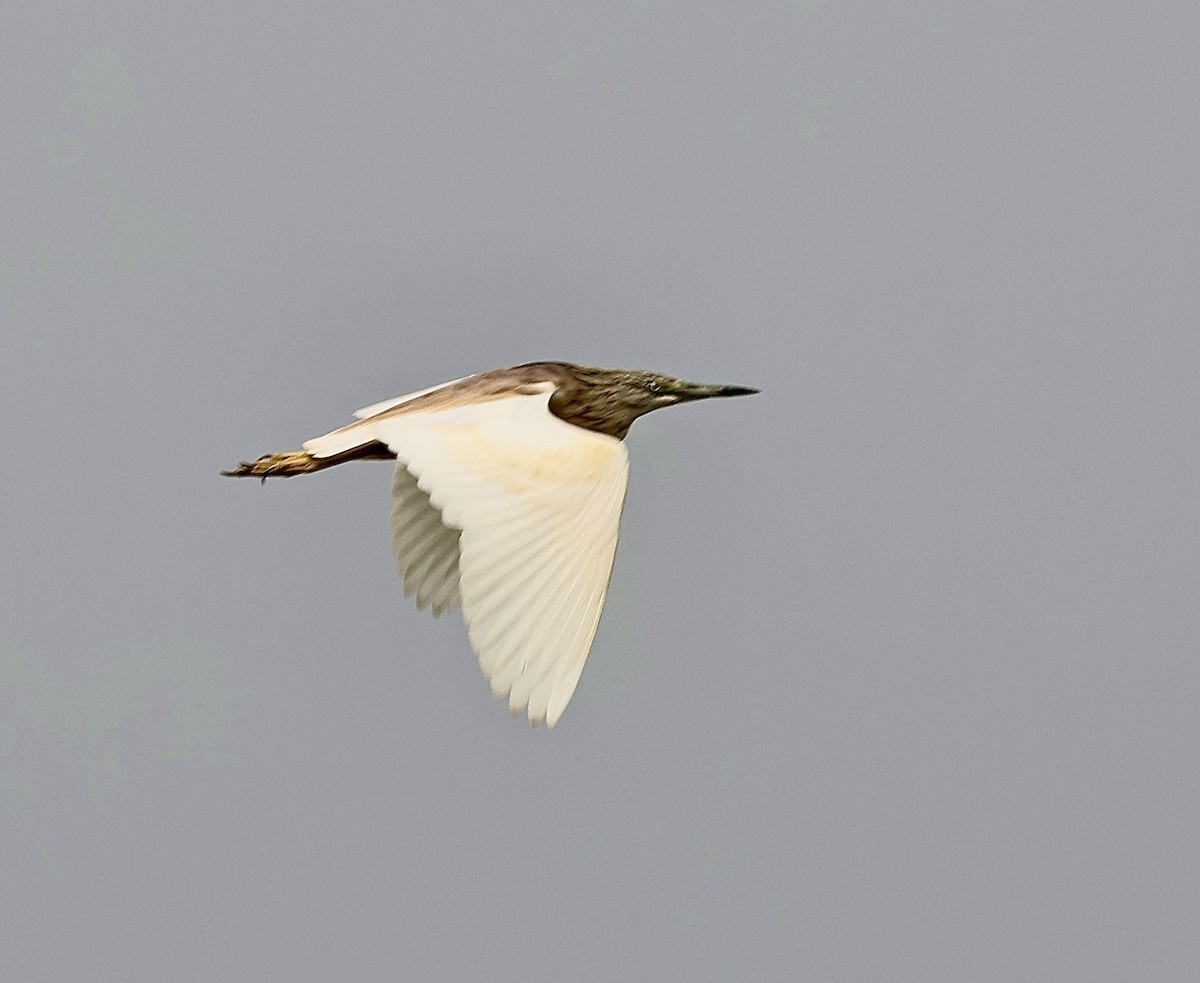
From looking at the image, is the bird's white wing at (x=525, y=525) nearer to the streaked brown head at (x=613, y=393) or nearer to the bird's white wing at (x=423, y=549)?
the streaked brown head at (x=613, y=393)

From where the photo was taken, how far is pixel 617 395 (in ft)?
15.7

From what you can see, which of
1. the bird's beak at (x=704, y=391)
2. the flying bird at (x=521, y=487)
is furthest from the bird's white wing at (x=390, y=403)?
the bird's beak at (x=704, y=391)

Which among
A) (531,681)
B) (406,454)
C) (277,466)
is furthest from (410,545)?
(531,681)

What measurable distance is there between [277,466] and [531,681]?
0.94 metres

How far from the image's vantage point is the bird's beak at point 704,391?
489cm

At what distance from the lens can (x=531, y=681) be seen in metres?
3.91

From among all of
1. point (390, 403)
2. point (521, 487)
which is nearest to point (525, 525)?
point (521, 487)

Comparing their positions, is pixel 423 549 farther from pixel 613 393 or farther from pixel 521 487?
pixel 521 487

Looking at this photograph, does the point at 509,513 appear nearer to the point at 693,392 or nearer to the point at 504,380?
the point at 504,380

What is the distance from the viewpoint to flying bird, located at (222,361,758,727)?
3934 millimetres

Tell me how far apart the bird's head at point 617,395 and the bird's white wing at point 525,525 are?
30 cm

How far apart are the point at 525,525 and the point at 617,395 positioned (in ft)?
2.59

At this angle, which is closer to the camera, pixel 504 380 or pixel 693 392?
pixel 504 380

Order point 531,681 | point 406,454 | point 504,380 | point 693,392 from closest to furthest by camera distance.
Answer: point 531,681
point 406,454
point 504,380
point 693,392
